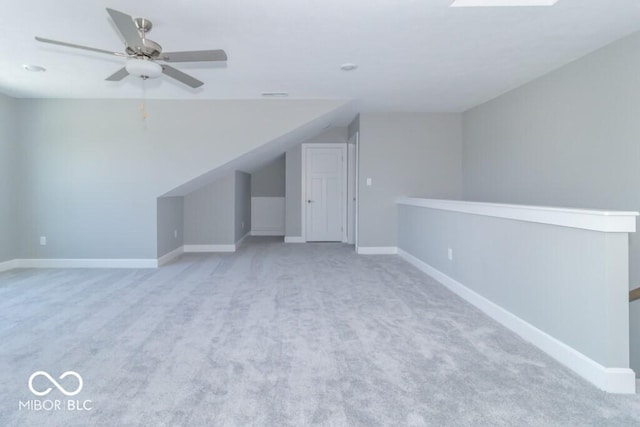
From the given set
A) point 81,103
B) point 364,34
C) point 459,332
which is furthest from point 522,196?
point 81,103

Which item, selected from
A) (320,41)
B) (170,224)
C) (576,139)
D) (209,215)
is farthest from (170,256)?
(576,139)

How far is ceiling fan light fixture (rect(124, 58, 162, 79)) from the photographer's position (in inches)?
91.6

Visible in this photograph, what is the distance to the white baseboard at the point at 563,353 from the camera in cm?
177

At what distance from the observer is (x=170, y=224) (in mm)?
5281

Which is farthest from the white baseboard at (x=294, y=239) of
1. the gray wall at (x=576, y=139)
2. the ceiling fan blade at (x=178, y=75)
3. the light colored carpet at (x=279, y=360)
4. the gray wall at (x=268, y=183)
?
the ceiling fan blade at (x=178, y=75)

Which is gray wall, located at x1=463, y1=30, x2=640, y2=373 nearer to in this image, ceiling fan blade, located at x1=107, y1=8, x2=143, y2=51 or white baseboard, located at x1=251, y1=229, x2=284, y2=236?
ceiling fan blade, located at x1=107, y1=8, x2=143, y2=51

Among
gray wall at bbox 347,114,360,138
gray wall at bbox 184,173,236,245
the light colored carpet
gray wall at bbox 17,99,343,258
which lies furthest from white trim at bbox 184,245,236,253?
gray wall at bbox 347,114,360,138

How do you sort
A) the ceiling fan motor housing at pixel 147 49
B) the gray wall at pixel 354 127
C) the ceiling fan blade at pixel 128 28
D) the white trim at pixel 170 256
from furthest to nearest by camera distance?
the gray wall at pixel 354 127 < the white trim at pixel 170 256 < the ceiling fan motor housing at pixel 147 49 < the ceiling fan blade at pixel 128 28

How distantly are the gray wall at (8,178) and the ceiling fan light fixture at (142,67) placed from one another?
3346 mm

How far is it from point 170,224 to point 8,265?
2.00m

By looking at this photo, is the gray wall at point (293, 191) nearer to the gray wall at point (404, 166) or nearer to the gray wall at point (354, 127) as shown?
the gray wall at point (354, 127)

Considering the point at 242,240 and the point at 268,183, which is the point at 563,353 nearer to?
the point at 242,240

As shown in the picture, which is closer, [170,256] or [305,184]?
[170,256]

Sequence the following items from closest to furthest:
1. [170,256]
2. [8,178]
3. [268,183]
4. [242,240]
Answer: [8,178], [170,256], [242,240], [268,183]
